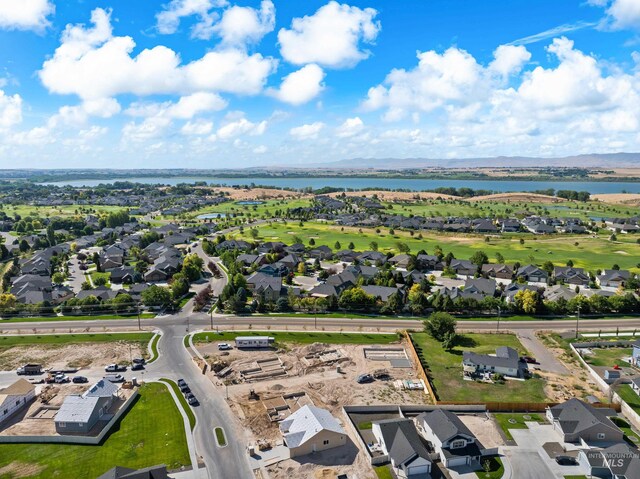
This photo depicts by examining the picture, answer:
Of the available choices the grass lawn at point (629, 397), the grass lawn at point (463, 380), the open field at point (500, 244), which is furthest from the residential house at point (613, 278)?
the grass lawn at point (629, 397)

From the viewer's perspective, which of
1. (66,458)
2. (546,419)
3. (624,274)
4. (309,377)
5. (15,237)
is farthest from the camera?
(15,237)

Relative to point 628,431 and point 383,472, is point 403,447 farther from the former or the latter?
point 628,431

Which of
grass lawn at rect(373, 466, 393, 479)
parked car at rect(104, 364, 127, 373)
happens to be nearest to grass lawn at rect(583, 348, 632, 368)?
grass lawn at rect(373, 466, 393, 479)

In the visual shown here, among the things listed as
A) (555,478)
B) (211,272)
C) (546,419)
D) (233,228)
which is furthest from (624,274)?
(233,228)

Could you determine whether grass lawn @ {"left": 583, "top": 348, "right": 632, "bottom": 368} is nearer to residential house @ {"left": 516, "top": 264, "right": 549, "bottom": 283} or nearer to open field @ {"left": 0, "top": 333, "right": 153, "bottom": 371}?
residential house @ {"left": 516, "top": 264, "right": 549, "bottom": 283}

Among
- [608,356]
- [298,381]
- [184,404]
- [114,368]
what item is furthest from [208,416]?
[608,356]

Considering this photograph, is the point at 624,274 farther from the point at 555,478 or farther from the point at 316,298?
the point at 555,478
